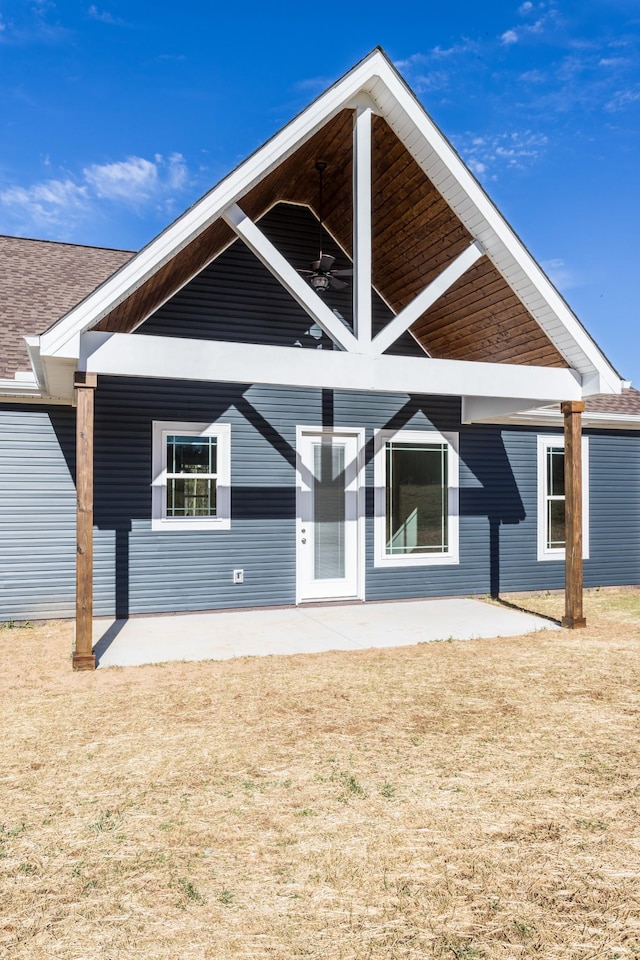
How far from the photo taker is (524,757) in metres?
3.91

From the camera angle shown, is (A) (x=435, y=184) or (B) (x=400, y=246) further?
(B) (x=400, y=246)

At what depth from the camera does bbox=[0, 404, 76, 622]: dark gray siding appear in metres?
7.49

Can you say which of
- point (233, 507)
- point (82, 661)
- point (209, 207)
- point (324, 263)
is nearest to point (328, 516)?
point (233, 507)

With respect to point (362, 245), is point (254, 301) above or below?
above

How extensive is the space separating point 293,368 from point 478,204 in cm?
279

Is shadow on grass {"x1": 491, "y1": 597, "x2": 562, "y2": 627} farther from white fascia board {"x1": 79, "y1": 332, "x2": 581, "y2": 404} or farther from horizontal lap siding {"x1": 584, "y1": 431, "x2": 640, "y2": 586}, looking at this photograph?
white fascia board {"x1": 79, "y1": 332, "x2": 581, "y2": 404}

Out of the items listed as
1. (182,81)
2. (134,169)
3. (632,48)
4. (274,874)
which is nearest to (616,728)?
(274,874)

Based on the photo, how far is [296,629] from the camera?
739cm

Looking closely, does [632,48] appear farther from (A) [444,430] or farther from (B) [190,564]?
(B) [190,564]

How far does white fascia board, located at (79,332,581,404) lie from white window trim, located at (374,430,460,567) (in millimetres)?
2476

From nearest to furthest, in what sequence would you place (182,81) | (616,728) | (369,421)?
(616,728)
(369,421)
(182,81)

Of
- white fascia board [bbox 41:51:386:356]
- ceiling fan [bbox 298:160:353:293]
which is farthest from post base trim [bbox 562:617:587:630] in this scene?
white fascia board [bbox 41:51:386:356]

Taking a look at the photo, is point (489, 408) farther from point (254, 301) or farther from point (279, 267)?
point (279, 267)

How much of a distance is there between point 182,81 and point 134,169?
5.97 m
